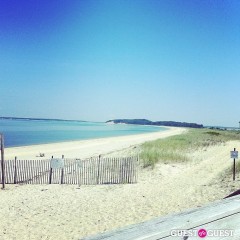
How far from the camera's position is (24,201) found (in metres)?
12.8

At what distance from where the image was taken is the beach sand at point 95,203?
9773 millimetres

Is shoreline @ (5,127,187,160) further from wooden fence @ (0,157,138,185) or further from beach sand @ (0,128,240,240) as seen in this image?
beach sand @ (0,128,240,240)

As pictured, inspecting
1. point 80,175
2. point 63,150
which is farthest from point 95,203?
point 63,150

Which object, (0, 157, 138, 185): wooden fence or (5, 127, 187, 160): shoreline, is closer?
(0, 157, 138, 185): wooden fence

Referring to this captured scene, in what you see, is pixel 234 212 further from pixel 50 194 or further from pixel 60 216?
pixel 50 194

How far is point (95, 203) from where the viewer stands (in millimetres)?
12461

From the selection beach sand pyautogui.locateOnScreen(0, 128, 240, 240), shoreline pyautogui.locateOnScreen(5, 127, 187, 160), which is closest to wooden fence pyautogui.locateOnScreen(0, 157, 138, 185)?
beach sand pyautogui.locateOnScreen(0, 128, 240, 240)

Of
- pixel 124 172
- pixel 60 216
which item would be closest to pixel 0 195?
pixel 60 216

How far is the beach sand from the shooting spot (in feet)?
32.1

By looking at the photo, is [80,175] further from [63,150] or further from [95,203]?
[63,150]

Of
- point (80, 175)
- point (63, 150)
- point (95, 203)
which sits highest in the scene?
point (80, 175)

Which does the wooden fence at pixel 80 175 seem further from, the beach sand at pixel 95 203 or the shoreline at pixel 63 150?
the shoreline at pixel 63 150

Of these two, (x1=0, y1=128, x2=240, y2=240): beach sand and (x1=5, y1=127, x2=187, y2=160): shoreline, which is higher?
(x1=0, y1=128, x2=240, y2=240): beach sand

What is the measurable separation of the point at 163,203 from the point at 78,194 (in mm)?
3546
